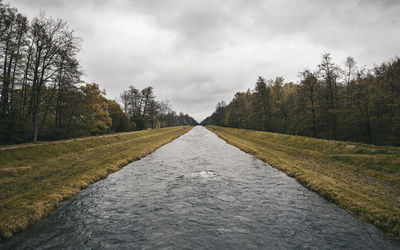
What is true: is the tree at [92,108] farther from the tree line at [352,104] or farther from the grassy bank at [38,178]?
the tree line at [352,104]

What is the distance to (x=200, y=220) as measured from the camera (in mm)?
6988

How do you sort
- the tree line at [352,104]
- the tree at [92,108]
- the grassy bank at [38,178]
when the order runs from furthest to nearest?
the tree at [92,108] < the tree line at [352,104] < the grassy bank at [38,178]

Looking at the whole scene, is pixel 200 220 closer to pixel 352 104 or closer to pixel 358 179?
pixel 358 179

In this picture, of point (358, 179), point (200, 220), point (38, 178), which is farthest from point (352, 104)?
point (38, 178)

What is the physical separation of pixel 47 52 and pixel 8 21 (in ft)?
15.7

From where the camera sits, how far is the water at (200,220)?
566 cm

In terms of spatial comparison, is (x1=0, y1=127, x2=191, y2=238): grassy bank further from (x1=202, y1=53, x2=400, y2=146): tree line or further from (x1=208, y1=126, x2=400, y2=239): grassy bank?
(x1=202, y1=53, x2=400, y2=146): tree line

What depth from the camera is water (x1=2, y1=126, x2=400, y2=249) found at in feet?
18.6

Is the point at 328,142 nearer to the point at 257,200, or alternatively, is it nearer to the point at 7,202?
the point at 257,200

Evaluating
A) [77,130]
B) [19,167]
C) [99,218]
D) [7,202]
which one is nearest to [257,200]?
[99,218]

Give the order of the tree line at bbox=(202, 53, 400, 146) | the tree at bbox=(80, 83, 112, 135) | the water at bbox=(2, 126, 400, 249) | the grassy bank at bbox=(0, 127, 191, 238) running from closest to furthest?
the water at bbox=(2, 126, 400, 249)
the grassy bank at bbox=(0, 127, 191, 238)
the tree line at bbox=(202, 53, 400, 146)
the tree at bbox=(80, 83, 112, 135)

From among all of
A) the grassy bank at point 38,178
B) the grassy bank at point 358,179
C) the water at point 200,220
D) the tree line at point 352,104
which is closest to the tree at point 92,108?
the grassy bank at point 38,178

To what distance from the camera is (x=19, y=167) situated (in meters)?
13.5

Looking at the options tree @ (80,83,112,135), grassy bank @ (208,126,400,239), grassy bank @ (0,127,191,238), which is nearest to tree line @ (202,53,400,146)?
grassy bank @ (208,126,400,239)
